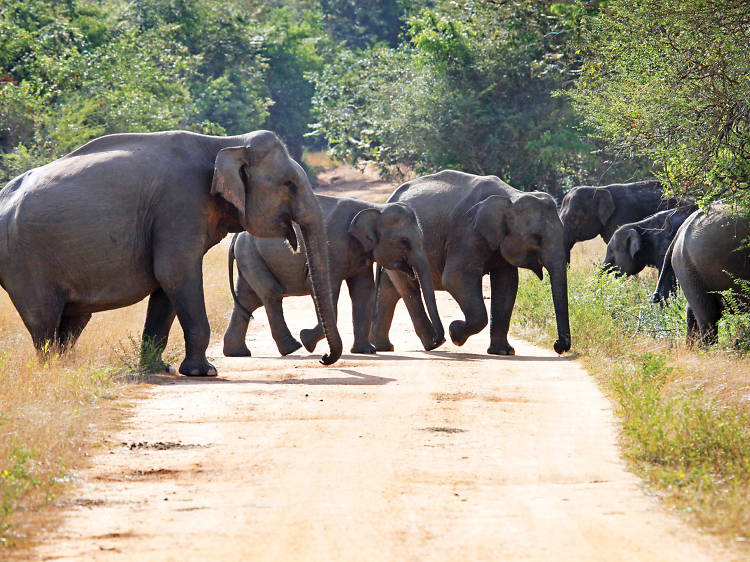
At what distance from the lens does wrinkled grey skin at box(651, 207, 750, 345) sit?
12.4 meters

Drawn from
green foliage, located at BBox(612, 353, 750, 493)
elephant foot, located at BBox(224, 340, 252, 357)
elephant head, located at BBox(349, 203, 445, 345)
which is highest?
green foliage, located at BBox(612, 353, 750, 493)

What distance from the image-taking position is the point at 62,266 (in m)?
10.4

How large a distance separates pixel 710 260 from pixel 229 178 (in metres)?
5.34

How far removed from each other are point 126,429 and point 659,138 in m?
7.01

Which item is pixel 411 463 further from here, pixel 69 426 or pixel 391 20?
pixel 391 20

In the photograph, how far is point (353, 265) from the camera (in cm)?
1384

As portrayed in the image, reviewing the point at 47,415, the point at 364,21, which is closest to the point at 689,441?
the point at 47,415

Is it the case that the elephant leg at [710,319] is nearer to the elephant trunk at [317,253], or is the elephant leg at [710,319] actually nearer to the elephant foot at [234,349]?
the elephant trunk at [317,253]

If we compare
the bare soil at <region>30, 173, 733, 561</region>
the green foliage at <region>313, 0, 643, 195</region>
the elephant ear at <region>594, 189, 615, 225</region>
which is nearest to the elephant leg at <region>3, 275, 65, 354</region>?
the bare soil at <region>30, 173, 733, 561</region>

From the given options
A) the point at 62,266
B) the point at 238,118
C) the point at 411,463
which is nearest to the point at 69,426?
the point at 411,463

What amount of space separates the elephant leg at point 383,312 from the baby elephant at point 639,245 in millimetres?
5533

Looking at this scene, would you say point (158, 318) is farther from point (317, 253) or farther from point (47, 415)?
point (47, 415)

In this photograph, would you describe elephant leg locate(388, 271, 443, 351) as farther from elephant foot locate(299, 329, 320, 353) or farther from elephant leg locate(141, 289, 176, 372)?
elephant leg locate(141, 289, 176, 372)

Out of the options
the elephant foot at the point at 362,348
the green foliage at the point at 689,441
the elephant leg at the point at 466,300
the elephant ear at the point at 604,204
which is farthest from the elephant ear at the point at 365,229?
the elephant ear at the point at 604,204
